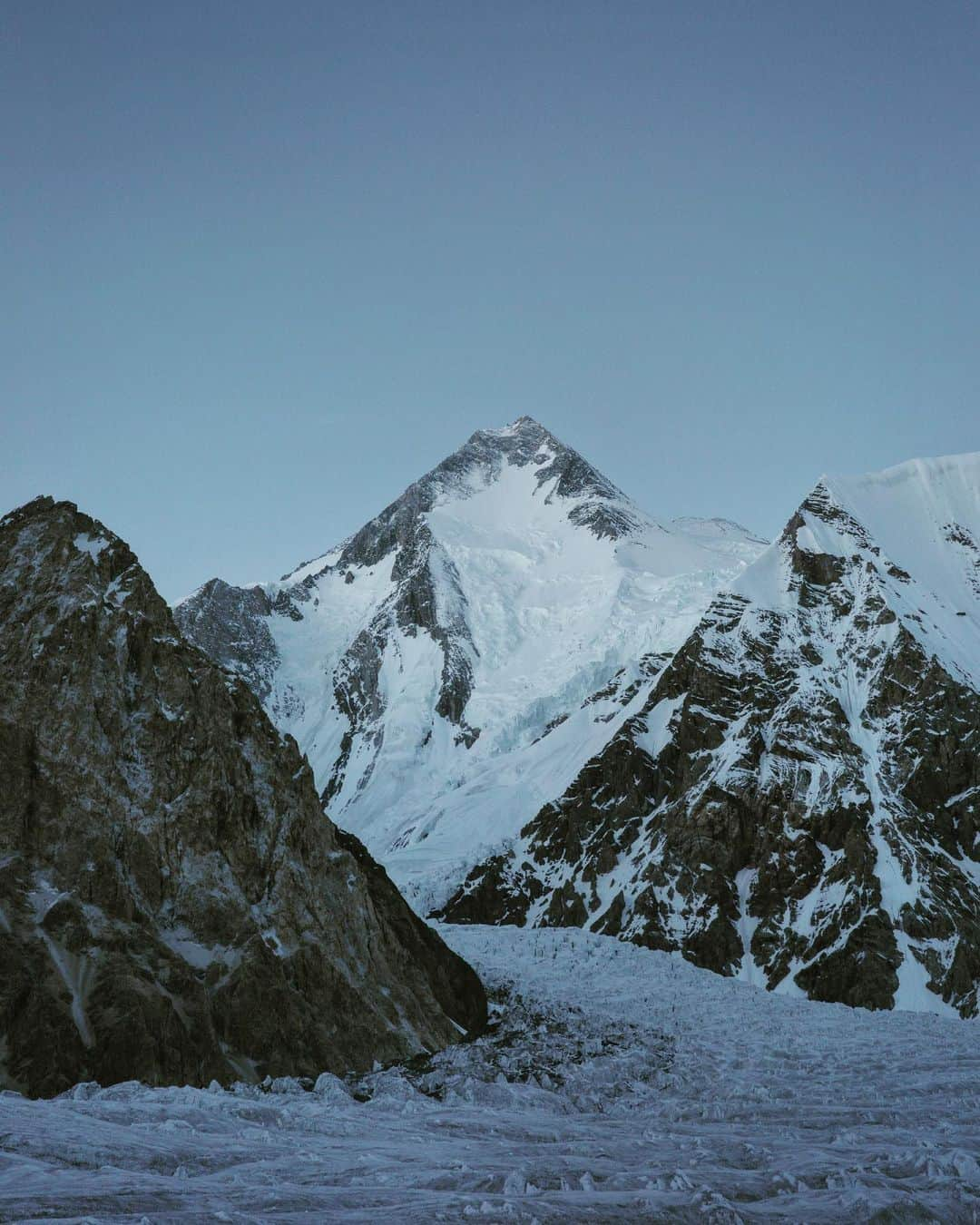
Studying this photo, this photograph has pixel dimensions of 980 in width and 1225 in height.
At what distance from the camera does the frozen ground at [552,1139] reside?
14.0m

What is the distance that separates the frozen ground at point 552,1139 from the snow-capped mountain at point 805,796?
69.8m

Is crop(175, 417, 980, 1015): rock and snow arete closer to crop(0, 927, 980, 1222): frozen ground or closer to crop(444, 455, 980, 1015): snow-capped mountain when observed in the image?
crop(444, 455, 980, 1015): snow-capped mountain

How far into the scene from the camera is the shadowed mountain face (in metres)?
31.0

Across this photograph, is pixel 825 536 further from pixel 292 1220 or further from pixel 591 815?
pixel 292 1220

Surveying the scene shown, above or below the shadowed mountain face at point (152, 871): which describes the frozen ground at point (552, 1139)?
below

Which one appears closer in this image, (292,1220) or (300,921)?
(292,1220)

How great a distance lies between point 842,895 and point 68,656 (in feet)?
321

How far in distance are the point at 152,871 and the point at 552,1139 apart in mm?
18690

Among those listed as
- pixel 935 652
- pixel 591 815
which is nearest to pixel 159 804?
pixel 591 815

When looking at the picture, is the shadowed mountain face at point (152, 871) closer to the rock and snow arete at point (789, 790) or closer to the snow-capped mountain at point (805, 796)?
the snow-capped mountain at point (805, 796)

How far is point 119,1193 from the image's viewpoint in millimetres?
13086

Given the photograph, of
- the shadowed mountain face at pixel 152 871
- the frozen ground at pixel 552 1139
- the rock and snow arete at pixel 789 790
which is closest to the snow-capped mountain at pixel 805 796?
the rock and snow arete at pixel 789 790

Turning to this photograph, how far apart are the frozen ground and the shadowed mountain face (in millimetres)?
3123

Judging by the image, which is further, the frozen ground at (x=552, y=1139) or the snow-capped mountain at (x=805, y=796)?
the snow-capped mountain at (x=805, y=796)
